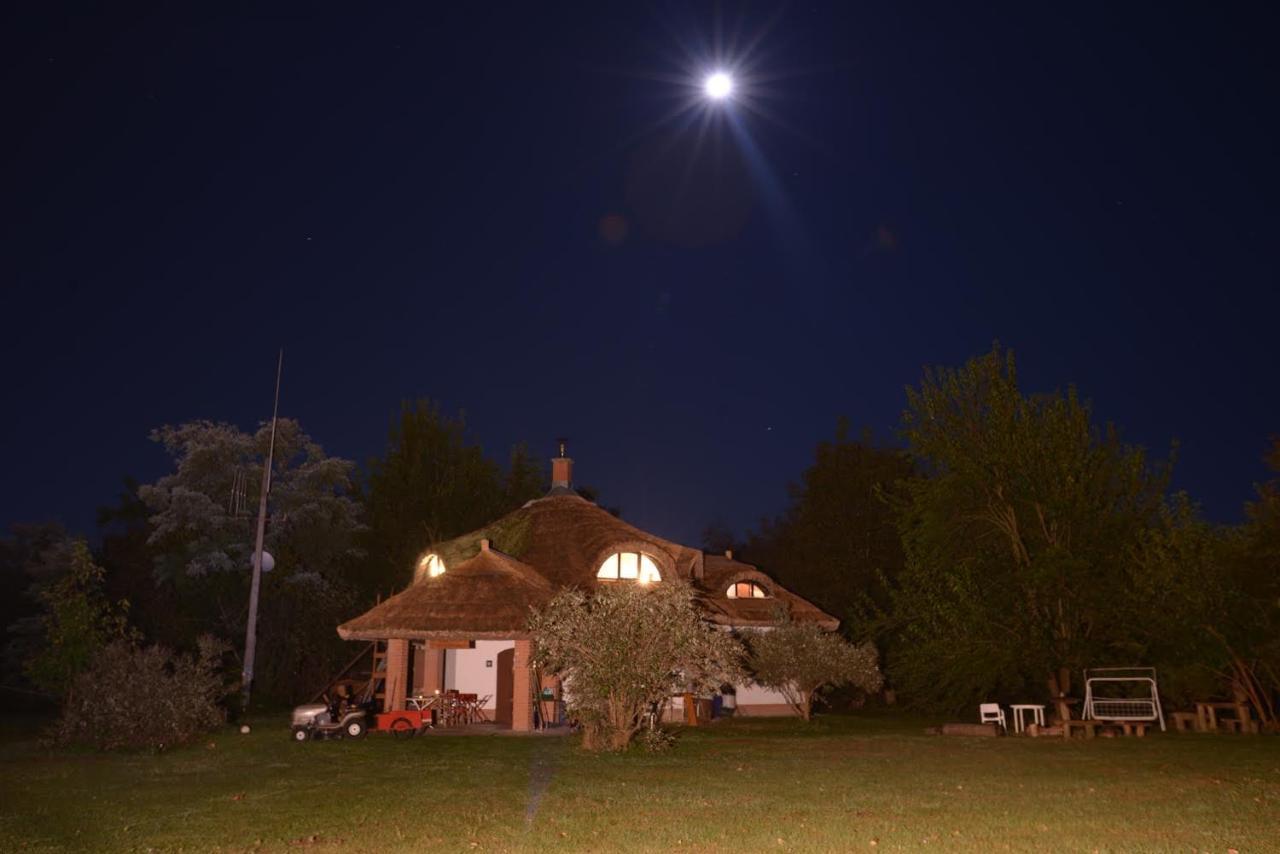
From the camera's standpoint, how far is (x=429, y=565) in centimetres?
3092

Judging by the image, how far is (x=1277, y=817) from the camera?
986 cm

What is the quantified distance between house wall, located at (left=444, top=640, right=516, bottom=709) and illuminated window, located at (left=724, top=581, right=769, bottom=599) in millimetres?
7334

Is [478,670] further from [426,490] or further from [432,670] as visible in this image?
[426,490]

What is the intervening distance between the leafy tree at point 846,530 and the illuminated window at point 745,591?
8.31 m

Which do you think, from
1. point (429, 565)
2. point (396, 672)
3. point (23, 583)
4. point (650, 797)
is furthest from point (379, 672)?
point (23, 583)

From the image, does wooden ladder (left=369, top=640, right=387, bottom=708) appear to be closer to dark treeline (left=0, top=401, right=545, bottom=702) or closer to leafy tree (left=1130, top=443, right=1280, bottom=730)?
dark treeline (left=0, top=401, right=545, bottom=702)

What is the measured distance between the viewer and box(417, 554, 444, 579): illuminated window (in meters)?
30.3

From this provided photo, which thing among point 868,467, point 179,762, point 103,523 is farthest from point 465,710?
point 103,523

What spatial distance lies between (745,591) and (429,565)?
32.6 ft

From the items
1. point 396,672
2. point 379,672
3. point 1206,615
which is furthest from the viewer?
point 379,672

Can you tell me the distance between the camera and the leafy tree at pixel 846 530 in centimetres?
3866

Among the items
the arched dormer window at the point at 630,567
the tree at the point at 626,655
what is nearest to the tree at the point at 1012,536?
the arched dormer window at the point at 630,567

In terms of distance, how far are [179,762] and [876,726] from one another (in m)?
16.4

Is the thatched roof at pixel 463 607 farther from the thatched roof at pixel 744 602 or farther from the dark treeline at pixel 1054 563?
the dark treeline at pixel 1054 563
